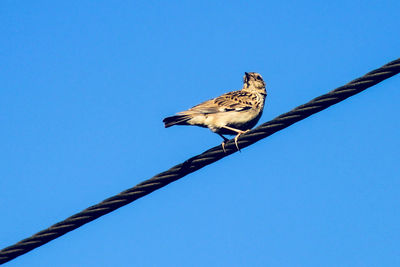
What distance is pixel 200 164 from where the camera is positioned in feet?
20.8

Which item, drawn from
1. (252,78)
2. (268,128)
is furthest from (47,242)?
(252,78)

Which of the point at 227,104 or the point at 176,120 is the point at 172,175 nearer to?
the point at 176,120

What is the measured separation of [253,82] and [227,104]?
1.82m

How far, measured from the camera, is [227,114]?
9461 millimetres

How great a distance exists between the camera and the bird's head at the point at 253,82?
11172 millimetres

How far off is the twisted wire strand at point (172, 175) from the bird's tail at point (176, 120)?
7.01ft

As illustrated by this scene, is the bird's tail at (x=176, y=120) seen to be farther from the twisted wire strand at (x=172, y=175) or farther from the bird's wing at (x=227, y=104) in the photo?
the twisted wire strand at (x=172, y=175)

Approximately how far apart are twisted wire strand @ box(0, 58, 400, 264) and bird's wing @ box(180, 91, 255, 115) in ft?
9.77

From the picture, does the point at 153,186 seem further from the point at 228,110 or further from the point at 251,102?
the point at 251,102

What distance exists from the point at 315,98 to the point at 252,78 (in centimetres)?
586

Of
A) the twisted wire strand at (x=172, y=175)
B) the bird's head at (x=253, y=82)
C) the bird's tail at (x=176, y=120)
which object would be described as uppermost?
the bird's head at (x=253, y=82)

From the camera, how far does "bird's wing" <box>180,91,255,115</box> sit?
9258 mm

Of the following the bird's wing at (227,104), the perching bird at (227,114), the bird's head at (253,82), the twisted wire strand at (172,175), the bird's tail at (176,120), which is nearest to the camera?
the twisted wire strand at (172,175)

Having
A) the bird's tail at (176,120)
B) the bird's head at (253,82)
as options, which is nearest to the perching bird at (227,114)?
the bird's tail at (176,120)
